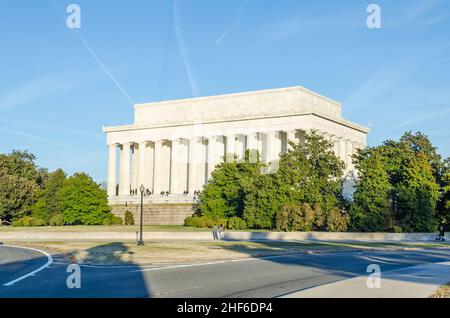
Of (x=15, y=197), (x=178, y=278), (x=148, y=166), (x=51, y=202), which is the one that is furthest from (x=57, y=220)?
(x=178, y=278)

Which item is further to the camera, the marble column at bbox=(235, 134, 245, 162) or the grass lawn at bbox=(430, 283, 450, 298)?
the marble column at bbox=(235, 134, 245, 162)

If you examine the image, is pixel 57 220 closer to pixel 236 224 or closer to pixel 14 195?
pixel 14 195

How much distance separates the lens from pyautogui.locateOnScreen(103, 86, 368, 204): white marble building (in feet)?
333

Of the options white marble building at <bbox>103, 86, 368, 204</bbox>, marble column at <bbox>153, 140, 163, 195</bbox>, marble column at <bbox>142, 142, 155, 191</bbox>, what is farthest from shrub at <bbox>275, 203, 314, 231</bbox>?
marble column at <bbox>142, 142, 155, 191</bbox>

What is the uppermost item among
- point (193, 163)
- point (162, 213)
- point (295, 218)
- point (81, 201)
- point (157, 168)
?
point (193, 163)

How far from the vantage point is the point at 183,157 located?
115m

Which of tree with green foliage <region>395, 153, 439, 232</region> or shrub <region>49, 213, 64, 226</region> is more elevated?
tree with green foliage <region>395, 153, 439, 232</region>

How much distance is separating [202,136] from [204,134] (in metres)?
0.81

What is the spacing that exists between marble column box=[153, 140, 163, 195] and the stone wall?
16.0 meters

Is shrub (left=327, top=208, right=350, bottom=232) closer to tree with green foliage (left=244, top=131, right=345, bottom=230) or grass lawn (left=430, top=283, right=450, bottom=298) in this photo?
tree with green foliage (left=244, top=131, right=345, bottom=230)

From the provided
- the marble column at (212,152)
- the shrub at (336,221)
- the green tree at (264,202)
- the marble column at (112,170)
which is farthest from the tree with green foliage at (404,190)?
the marble column at (112,170)

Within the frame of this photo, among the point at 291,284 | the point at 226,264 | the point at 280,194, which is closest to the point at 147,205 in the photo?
the point at 280,194

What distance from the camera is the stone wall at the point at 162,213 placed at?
94.7m
